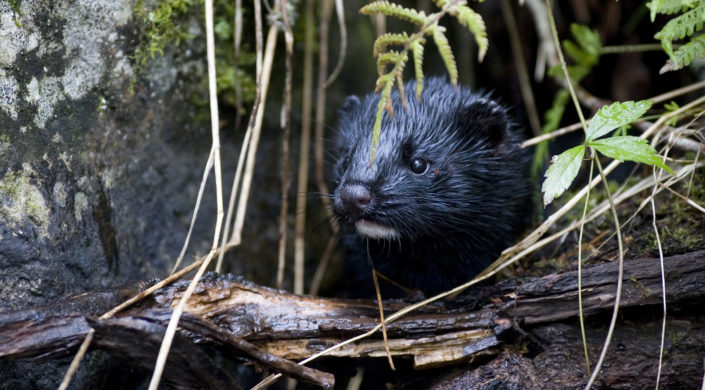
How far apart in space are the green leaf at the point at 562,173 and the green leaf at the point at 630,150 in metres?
0.08

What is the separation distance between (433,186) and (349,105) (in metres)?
1.03

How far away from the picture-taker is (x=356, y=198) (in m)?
3.18

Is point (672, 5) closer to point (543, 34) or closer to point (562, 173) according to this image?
point (562, 173)

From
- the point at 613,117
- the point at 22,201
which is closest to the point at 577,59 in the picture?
the point at 613,117

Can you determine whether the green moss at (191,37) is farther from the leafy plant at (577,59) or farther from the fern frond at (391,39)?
the leafy plant at (577,59)

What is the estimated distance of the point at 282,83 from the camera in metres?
4.46

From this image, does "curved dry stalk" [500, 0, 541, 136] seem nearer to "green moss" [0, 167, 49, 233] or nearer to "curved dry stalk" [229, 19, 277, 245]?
"curved dry stalk" [229, 19, 277, 245]

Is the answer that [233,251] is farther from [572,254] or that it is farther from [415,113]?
[572,254]

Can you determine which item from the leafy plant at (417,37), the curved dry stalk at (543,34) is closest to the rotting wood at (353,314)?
the leafy plant at (417,37)

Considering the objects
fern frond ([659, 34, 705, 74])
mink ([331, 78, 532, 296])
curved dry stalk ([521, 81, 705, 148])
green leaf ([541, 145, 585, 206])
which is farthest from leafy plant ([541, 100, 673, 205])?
mink ([331, 78, 532, 296])

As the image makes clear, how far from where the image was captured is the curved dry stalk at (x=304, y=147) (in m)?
4.54

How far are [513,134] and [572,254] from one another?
2.87ft

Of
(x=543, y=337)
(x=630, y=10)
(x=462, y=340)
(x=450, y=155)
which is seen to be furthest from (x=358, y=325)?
(x=630, y=10)

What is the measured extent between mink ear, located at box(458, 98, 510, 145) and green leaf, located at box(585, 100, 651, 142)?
962 millimetres
